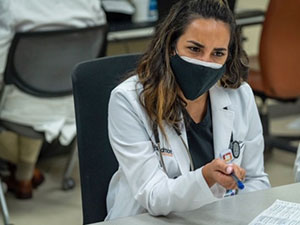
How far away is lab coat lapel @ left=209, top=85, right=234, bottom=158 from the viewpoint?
73.9 inches

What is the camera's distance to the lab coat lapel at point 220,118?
1877 mm

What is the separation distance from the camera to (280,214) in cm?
160

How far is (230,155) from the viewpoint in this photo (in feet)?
5.63

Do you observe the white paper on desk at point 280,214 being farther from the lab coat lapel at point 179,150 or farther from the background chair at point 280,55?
the background chair at point 280,55

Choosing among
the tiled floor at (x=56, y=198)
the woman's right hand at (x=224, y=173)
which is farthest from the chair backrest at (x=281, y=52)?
the woman's right hand at (x=224, y=173)

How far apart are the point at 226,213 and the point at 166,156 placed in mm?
242

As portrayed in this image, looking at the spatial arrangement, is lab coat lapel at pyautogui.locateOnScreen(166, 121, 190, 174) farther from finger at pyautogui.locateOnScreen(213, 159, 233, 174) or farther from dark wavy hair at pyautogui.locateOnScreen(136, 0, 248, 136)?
finger at pyautogui.locateOnScreen(213, 159, 233, 174)

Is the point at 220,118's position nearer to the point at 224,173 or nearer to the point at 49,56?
the point at 224,173

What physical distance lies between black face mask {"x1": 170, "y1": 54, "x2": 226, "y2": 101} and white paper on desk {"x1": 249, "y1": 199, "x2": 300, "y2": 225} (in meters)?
0.34

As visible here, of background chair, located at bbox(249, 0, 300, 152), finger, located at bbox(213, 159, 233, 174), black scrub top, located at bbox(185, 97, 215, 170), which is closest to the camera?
finger, located at bbox(213, 159, 233, 174)

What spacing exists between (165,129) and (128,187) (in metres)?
0.18

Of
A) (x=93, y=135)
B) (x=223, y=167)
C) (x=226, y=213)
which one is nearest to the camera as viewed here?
(x=223, y=167)

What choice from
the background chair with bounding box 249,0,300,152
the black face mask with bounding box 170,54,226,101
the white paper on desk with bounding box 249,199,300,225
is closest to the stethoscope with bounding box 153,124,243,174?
the black face mask with bounding box 170,54,226,101

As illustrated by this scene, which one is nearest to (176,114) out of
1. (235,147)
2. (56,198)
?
(235,147)
